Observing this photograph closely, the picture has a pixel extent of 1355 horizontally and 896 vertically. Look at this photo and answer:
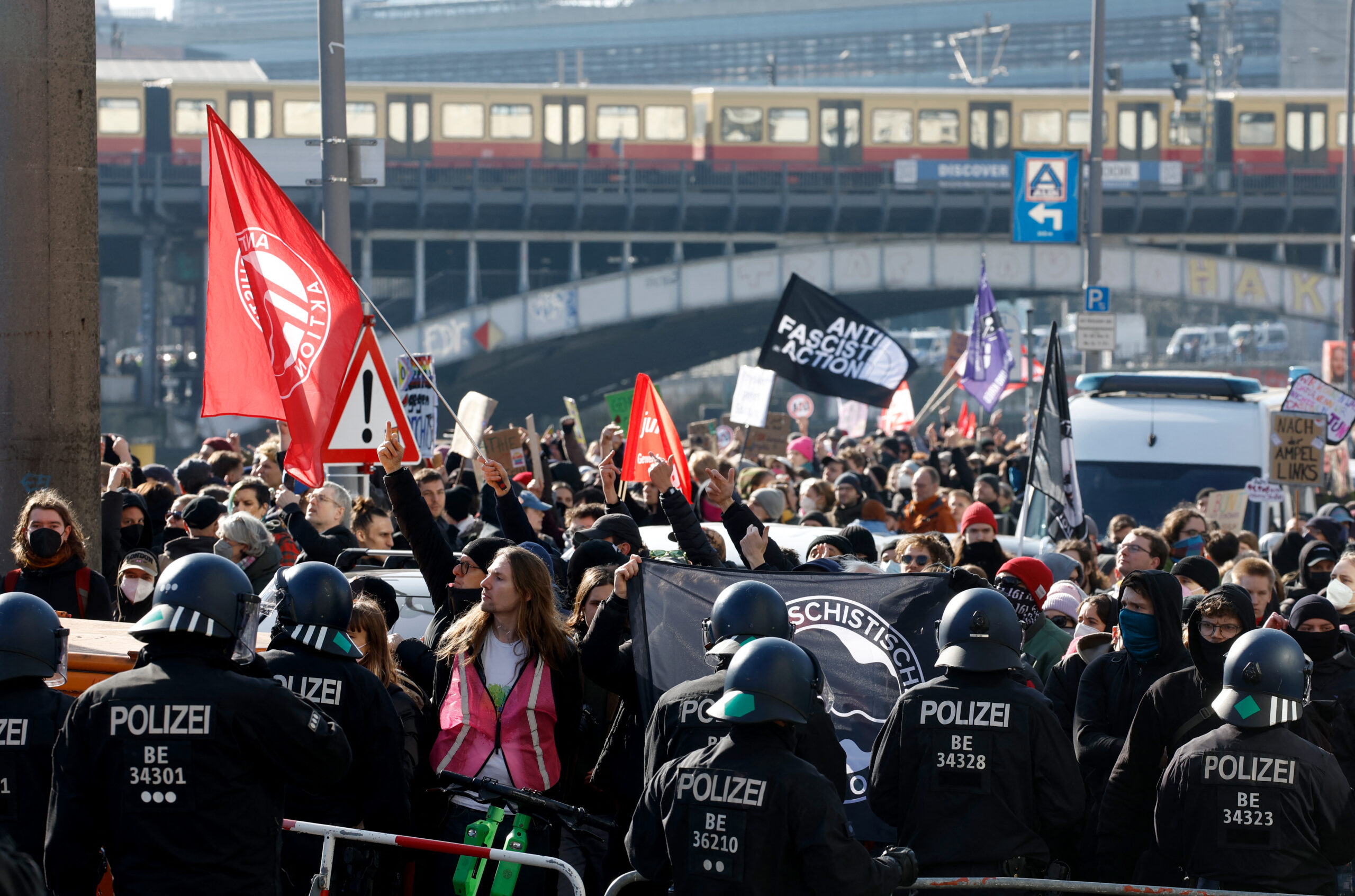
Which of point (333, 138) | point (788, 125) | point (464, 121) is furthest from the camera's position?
point (788, 125)

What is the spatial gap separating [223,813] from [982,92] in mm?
39746

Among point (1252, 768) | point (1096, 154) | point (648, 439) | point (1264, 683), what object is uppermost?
point (1096, 154)

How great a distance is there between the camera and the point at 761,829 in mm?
3561

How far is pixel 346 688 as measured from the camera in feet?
13.9

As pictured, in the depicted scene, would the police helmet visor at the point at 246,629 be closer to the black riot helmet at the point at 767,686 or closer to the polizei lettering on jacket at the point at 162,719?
the polizei lettering on jacket at the point at 162,719

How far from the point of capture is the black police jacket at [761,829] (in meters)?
3.54

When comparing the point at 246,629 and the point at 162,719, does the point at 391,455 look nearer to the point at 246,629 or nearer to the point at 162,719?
the point at 246,629

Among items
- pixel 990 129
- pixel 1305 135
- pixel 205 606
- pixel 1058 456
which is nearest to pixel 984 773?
pixel 205 606

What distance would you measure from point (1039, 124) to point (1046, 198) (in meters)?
23.7

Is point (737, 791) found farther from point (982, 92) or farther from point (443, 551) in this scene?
point (982, 92)

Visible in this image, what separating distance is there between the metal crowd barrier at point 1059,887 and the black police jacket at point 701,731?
1.08 ft

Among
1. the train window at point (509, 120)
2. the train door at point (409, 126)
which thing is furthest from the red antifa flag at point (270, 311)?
the train window at point (509, 120)

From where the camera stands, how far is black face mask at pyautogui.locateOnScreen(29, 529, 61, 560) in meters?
6.23

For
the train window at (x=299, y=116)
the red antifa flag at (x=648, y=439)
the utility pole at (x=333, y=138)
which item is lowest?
the red antifa flag at (x=648, y=439)
